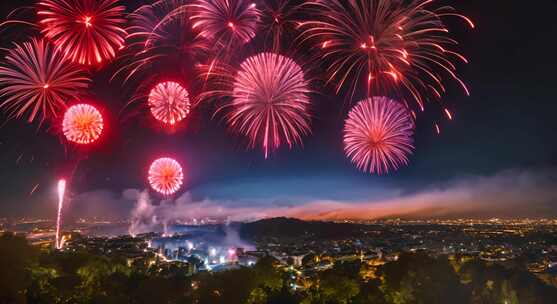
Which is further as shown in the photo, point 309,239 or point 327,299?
point 309,239

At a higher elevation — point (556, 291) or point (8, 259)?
point (8, 259)

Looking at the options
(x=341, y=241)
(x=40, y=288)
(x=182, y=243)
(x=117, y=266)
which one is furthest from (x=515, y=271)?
(x=182, y=243)

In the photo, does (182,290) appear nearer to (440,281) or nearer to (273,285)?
(273,285)

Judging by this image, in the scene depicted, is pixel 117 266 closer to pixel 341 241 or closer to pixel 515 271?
pixel 515 271

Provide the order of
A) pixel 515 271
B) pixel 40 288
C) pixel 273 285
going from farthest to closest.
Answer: pixel 515 271, pixel 273 285, pixel 40 288

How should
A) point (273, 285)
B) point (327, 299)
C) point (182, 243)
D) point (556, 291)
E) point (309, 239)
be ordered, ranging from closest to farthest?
point (327, 299) < point (273, 285) < point (556, 291) < point (182, 243) < point (309, 239)

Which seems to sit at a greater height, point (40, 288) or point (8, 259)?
point (8, 259)

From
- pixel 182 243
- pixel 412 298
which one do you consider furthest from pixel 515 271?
pixel 182 243

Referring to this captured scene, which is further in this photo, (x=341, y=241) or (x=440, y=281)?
(x=341, y=241)

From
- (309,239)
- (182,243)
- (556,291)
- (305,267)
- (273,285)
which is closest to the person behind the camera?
(273,285)
